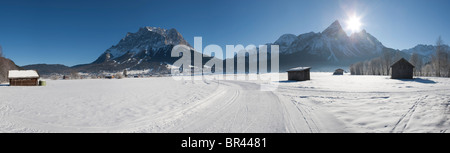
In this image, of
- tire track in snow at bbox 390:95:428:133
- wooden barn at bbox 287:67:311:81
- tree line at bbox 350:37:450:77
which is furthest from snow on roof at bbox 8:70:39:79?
tree line at bbox 350:37:450:77

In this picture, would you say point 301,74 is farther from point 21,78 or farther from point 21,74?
point 21,74

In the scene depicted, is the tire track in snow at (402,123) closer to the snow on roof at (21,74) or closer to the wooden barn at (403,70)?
the wooden barn at (403,70)

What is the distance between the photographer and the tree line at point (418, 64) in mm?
44562

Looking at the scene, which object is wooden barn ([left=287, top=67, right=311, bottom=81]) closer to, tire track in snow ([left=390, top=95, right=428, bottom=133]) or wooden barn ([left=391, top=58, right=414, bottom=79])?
wooden barn ([left=391, top=58, right=414, bottom=79])

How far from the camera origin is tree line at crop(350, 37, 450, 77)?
4456 cm

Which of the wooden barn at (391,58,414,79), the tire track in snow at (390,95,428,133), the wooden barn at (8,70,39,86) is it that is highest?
the wooden barn at (391,58,414,79)

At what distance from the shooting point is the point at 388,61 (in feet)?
209

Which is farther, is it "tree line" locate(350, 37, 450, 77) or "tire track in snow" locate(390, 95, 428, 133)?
"tree line" locate(350, 37, 450, 77)

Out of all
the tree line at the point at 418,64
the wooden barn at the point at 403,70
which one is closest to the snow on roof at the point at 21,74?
the wooden barn at the point at 403,70
